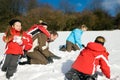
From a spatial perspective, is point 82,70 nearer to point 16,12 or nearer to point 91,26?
point 91,26

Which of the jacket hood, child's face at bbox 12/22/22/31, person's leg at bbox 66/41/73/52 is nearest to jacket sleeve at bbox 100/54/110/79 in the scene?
the jacket hood

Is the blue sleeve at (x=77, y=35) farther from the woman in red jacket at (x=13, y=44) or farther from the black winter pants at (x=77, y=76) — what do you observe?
the black winter pants at (x=77, y=76)

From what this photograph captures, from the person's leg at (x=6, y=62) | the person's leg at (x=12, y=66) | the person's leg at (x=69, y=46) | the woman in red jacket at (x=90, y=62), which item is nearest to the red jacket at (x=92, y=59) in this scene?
the woman in red jacket at (x=90, y=62)

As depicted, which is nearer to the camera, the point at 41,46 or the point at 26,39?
the point at 26,39

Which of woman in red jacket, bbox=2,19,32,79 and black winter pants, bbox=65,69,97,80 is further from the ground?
woman in red jacket, bbox=2,19,32,79

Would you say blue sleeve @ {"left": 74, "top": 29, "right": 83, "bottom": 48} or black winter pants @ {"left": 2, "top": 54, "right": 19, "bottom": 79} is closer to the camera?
black winter pants @ {"left": 2, "top": 54, "right": 19, "bottom": 79}

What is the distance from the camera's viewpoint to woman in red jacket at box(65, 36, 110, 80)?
16.4 ft

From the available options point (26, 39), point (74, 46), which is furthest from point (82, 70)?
point (74, 46)

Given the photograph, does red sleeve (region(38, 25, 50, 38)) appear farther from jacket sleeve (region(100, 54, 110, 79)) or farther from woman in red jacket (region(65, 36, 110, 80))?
jacket sleeve (region(100, 54, 110, 79))

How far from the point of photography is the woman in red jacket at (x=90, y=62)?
5.00 m

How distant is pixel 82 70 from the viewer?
5016 mm

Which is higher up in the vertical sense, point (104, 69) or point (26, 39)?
point (26, 39)

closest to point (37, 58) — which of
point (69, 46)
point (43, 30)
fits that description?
point (43, 30)

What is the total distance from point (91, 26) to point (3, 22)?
8.22m
